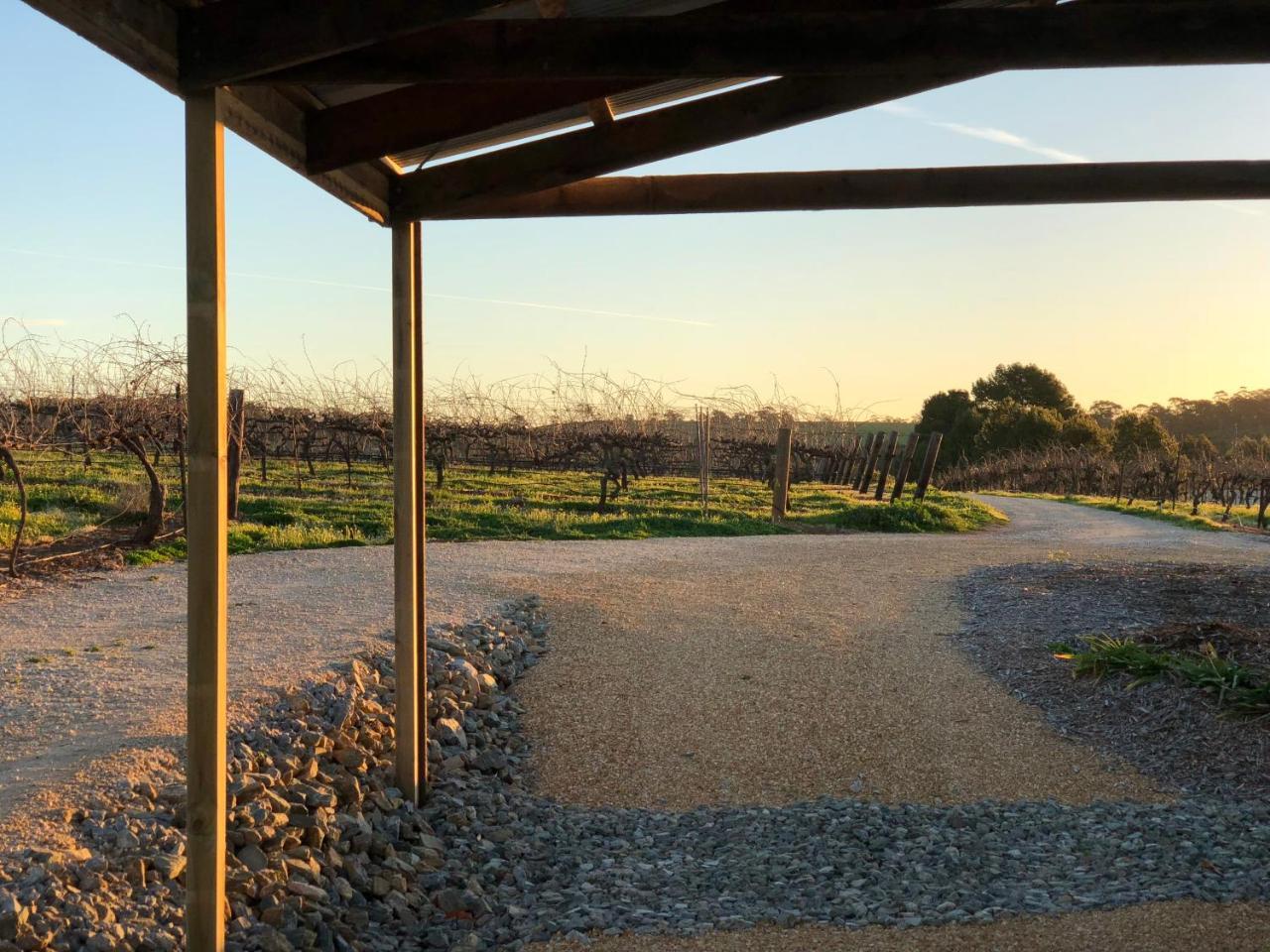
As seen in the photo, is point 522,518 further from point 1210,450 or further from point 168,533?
point 1210,450

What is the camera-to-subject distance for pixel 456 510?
14.2m

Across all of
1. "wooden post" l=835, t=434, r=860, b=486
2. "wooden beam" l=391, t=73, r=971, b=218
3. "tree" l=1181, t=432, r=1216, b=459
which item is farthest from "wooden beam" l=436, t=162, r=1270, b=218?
"tree" l=1181, t=432, r=1216, b=459

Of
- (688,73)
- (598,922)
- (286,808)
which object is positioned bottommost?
(598,922)

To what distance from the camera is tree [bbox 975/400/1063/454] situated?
123ft

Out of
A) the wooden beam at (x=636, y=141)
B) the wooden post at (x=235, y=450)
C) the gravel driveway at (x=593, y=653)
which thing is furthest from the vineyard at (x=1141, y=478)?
the wooden beam at (x=636, y=141)

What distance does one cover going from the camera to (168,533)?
11133 mm

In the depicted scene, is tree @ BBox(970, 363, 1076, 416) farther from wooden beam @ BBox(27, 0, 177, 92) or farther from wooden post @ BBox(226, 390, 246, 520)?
wooden beam @ BBox(27, 0, 177, 92)

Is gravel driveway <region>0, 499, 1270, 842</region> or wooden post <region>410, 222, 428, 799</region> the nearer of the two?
wooden post <region>410, 222, 428, 799</region>

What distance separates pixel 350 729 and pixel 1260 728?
4.22 metres

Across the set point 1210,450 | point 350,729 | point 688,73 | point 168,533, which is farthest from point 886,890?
point 1210,450

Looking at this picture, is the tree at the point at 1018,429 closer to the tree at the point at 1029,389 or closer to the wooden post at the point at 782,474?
the tree at the point at 1029,389

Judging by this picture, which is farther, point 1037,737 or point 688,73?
point 1037,737

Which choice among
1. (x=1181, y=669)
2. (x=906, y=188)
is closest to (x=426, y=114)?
(x=906, y=188)

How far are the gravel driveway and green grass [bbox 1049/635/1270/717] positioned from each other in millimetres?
703
